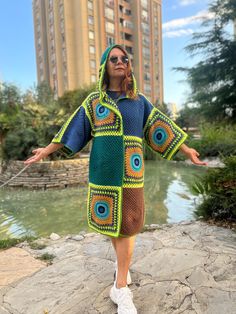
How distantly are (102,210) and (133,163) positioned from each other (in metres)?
0.32

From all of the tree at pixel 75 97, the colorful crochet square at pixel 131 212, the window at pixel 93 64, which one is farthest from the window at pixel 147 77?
the colorful crochet square at pixel 131 212

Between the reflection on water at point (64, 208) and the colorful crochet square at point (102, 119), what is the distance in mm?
2409

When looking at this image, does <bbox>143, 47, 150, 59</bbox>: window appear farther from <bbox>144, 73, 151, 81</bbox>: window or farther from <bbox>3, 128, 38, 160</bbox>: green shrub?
<bbox>3, 128, 38, 160</bbox>: green shrub

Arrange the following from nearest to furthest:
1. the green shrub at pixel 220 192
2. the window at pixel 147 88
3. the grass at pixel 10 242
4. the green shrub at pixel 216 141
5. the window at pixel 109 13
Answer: the grass at pixel 10 242 → the green shrub at pixel 220 192 → the green shrub at pixel 216 141 → the window at pixel 109 13 → the window at pixel 147 88

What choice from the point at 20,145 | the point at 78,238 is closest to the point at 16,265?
the point at 78,238

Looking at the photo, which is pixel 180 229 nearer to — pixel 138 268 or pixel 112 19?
pixel 138 268

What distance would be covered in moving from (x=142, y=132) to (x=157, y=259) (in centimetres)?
112

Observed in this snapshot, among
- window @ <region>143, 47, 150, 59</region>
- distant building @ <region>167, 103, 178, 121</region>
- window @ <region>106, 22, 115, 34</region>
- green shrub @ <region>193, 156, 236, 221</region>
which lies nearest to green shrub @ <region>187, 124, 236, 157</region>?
green shrub @ <region>193, 156, 236, 221</region>

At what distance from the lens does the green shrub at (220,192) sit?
125 inches

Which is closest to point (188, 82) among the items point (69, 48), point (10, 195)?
point (10, 195)

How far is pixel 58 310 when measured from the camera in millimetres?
1696

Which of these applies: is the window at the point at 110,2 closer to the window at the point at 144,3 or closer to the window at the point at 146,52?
the window at the point at 144,3

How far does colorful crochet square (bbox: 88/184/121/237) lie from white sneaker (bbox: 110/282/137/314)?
347mm

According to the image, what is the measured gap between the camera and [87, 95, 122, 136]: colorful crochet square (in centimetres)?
162
